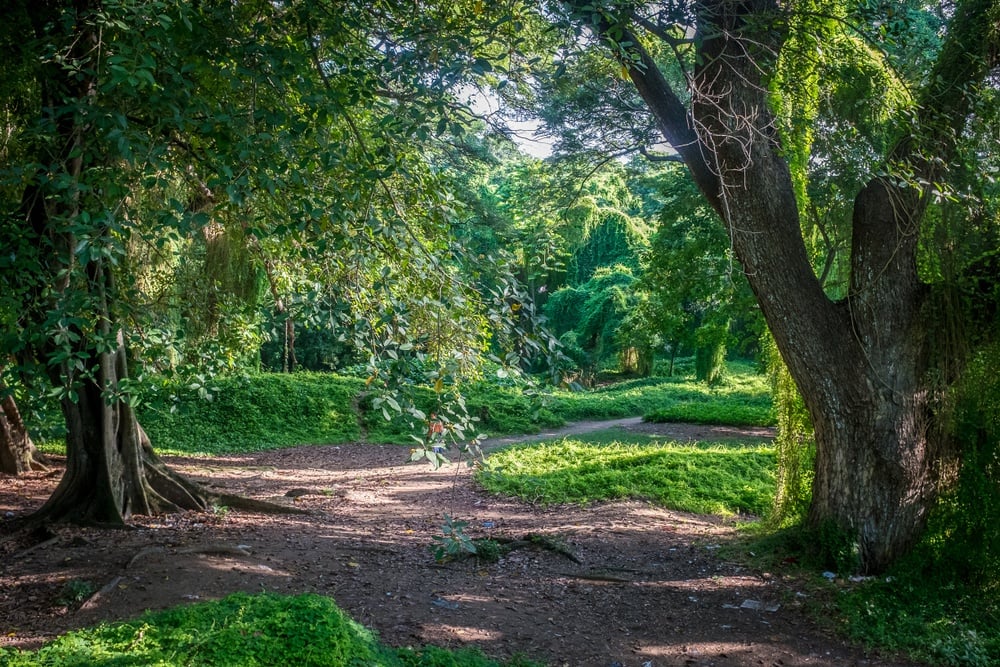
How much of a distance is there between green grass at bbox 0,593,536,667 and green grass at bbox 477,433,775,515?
5.16 m

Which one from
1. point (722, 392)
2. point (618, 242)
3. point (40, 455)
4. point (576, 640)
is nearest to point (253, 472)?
point (40, 455)

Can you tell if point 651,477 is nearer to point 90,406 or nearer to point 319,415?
point 90,406

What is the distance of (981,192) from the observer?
5.59 m

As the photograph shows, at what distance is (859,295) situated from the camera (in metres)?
5.84

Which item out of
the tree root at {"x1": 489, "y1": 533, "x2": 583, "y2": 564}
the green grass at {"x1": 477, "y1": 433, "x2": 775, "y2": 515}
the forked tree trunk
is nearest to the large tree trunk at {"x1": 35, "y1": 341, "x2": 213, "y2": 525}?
the forked tree trunk

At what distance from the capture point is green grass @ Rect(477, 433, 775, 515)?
29.8 ft

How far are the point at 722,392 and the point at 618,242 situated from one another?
15615 millimetres

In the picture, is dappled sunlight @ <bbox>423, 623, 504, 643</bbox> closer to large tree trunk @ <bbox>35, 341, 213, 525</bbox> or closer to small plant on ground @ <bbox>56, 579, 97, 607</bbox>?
small plant on ground @ <bbox>56, 579, 97, 607</bbox>

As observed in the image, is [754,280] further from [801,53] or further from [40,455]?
[40,455]

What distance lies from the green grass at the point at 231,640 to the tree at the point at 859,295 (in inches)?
154

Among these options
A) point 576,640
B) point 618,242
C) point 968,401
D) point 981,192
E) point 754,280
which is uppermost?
point 618,242

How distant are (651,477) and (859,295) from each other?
14.9 ft

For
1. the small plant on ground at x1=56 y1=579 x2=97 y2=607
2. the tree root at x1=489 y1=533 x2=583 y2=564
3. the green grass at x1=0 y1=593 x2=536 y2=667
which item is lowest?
the tree root at x1=489 y1=533 x2=583 y2=564

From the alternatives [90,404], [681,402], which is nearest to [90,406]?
[90,404]
